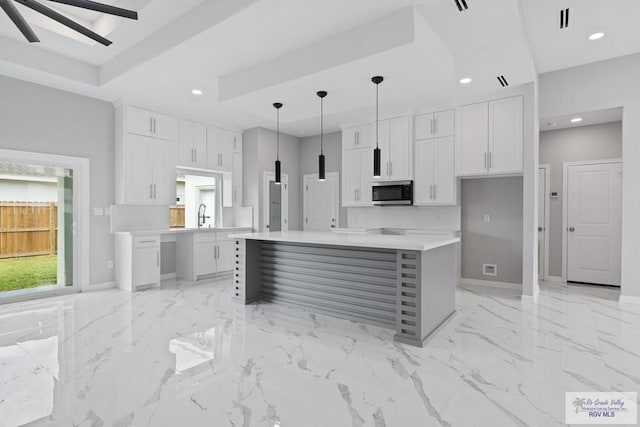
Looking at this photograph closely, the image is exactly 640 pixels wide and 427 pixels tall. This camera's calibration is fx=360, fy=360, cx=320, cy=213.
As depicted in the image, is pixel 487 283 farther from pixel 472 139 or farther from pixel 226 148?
pixel 226 148

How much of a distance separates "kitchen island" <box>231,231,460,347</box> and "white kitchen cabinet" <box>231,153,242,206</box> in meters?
2.46

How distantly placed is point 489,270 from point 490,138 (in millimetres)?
2004

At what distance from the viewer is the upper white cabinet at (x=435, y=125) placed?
5371mm

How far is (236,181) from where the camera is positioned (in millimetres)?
6828

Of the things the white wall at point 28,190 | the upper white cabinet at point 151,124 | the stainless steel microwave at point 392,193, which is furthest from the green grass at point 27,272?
the stainless steel microwave at point 392,193

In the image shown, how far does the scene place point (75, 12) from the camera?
357cm

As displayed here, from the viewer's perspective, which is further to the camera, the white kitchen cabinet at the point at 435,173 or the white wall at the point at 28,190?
the white kitchen cabinet at the point at 435,173

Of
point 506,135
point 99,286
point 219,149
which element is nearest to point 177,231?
point 99,286

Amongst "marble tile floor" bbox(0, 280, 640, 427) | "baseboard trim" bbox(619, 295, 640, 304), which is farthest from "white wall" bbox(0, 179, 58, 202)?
"baseboard trim" bbox(619, 295, 640, 304)

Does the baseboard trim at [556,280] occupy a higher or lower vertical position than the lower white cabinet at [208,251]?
lower

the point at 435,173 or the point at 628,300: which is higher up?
the point at 435,173

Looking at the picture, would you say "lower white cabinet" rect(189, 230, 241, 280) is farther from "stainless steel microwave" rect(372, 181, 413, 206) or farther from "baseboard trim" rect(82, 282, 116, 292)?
"stainless steel microwave" rect(372, 181, 413, 206)

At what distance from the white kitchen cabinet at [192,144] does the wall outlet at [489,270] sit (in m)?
4.91

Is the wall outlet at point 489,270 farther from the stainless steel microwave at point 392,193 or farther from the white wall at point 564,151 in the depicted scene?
the stainless steel microwave at point 392,193
